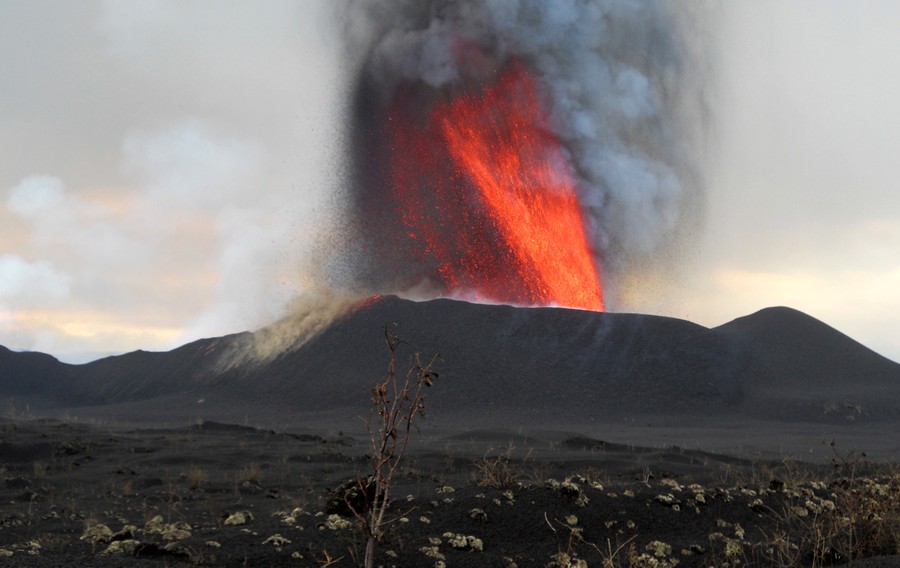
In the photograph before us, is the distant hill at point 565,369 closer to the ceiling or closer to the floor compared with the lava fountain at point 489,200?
closer to the floor

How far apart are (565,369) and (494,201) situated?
25204 millimetres

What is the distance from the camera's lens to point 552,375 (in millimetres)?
43281

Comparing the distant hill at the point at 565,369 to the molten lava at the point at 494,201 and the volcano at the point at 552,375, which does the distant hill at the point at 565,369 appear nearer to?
the volcano at the point at 552,375

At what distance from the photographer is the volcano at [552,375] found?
3856cm

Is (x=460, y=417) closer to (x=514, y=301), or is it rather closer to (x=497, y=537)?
(x=514, y=301)

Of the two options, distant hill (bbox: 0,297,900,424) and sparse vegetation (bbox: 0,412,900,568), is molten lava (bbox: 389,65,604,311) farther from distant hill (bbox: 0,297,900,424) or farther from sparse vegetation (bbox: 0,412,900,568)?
sparse vegetation (bbox: 0,412,900,568)

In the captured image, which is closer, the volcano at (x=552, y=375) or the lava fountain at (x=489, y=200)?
the volcano at (x=552, y=375)

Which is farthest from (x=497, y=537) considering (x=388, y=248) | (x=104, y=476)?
(x=388, y=248)

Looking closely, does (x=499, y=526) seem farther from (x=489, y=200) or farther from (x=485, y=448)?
(x=489, y=200)

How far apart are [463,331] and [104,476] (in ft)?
109

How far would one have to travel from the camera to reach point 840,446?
27.3 m

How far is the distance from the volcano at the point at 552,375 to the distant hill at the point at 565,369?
0.11 meters

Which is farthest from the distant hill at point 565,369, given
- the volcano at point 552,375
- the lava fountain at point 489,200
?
the lava fountain at point 489,200

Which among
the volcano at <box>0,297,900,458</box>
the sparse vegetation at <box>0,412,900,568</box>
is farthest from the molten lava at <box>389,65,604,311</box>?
the sparse vegetation at <box>0,412,900,568</box>
